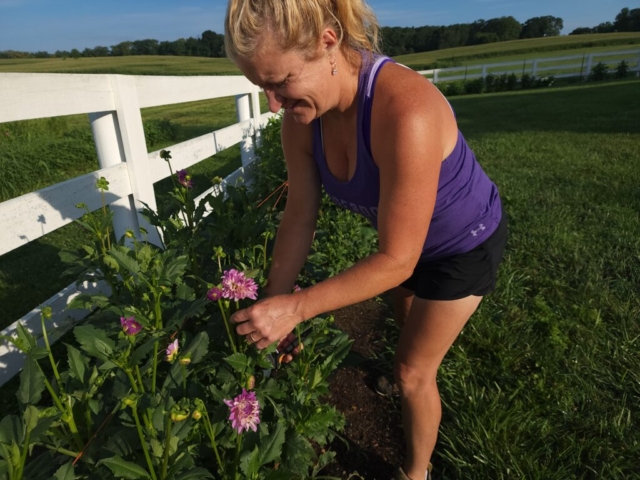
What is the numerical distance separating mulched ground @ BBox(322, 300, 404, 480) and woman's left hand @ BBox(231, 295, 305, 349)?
0.61 metres

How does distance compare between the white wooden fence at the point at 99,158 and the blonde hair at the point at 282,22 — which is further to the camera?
the white wooden fence at the point at 99,158

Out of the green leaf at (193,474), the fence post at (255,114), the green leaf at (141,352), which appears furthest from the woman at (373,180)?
the fence post at (255,114)

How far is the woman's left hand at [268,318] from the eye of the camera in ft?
4.08

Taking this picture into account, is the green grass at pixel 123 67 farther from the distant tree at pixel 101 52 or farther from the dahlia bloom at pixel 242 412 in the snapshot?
the dahlia bloom at pixel 242 412

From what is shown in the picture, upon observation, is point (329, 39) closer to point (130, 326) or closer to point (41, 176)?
point (130, 326)

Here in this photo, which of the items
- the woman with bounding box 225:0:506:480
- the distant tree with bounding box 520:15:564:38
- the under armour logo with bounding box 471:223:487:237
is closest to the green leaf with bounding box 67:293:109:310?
the woman with bounding box 225:0:506:480

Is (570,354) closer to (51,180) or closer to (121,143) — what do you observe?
(121,143)

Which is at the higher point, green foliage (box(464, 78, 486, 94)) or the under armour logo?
the under armour logo

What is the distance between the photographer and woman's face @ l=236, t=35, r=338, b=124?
1262 millimetres

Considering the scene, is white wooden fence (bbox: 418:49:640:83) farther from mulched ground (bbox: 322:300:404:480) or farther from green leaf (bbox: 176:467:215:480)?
green leaf (bbox: 176:467:215:480)

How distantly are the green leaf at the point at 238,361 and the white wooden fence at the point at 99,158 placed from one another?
2.13 feet

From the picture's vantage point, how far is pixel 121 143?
8.41 ft

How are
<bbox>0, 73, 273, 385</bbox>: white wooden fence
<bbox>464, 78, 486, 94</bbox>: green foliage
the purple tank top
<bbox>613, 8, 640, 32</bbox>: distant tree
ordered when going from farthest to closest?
<bbox>613, 8, 640, 32</bbox>: distant tree < <bbox>464, 78, 486, 94</bbox>: green foliage < <bbox>0, 73, 273, 385</bbox>: white wooden fence < the purple tank top

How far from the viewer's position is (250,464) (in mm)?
1162
